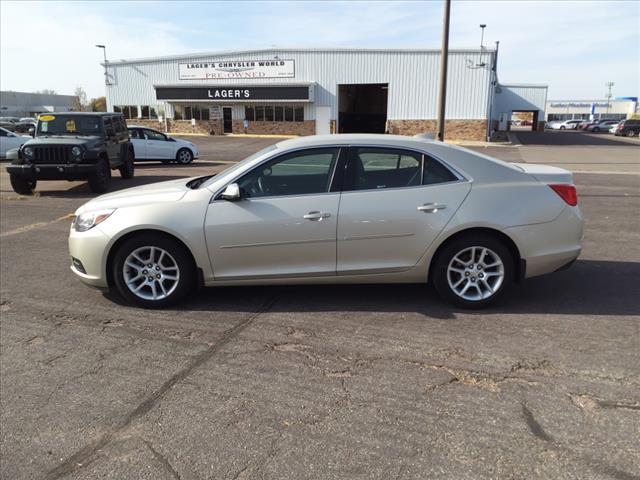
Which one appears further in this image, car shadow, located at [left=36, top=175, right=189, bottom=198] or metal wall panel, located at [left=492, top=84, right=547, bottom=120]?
metal wall panel, located at [left=492, top=84, right=547, bottom=120]

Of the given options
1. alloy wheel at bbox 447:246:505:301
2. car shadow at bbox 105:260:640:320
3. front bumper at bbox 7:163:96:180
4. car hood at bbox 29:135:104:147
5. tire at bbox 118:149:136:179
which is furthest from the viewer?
tire at bbox 118:149:136:179

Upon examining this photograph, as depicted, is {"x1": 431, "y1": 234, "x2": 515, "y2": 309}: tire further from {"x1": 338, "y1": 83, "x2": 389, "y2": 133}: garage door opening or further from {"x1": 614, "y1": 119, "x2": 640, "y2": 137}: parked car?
{"x1": 614, "y1": 119, "x2": 640, "y2": 137}: parked car

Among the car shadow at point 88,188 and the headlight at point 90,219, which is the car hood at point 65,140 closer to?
the car shadow at point 88,188

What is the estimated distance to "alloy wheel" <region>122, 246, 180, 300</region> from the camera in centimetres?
469

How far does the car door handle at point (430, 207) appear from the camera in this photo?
4.50 m

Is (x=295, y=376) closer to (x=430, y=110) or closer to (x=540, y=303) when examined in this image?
(x=540, y=303)

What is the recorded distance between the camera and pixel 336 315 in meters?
4.60

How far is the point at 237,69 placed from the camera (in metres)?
43.8

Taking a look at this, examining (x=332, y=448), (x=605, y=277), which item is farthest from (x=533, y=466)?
(x=605, y=277)

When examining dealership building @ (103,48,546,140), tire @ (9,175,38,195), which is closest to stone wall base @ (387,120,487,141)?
dealership building @ (103,48,546,140)

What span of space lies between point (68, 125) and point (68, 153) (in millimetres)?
1310

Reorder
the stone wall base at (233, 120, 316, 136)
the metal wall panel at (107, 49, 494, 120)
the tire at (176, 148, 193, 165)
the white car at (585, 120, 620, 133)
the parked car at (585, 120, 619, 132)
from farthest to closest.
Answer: the parked car at (585, 120, 619, 132) < the white car at (585, 120, 620, 133) < the stone wall base at (233, 120, 316, 136) < the metal wall panel at (107, 49, 494, 120) < the tire at (176, 148, 193, 165)

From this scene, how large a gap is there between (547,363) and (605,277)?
253 cm

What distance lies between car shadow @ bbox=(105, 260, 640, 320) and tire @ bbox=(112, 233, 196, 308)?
0.70 ft
